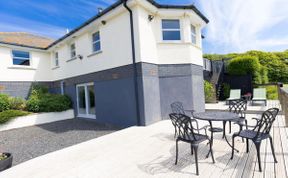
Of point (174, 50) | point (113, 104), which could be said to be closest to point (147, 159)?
point (113, 104)

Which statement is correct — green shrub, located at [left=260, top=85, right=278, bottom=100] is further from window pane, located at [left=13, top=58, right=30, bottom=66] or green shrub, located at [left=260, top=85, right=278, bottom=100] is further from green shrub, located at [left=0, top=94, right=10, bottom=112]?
window pane, located at [left=13, top=58, right=30, bottom=66]

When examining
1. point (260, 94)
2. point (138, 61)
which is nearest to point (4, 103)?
point (138, 61)

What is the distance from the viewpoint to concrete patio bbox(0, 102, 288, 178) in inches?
141

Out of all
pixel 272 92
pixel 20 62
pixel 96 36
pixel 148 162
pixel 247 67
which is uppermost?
pixel 96 36

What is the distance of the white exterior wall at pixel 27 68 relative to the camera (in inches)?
506

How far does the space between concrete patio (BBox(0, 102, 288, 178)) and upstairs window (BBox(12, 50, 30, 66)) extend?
12006 millimetres

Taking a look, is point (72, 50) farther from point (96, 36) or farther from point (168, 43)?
point (168, 43)

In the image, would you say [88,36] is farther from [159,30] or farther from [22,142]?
[22,142]

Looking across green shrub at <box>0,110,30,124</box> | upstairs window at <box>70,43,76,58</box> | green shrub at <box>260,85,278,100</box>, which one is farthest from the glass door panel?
green shrub at <box>260,85,278,100</box>

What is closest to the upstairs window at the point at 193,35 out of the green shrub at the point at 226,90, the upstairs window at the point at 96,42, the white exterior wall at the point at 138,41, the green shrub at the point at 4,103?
the white exterior wall at the point at 138,41

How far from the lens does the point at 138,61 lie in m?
8.19

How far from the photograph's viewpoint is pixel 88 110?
38.7ft

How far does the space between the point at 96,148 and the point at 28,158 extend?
202 cm

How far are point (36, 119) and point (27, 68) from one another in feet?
17.4
